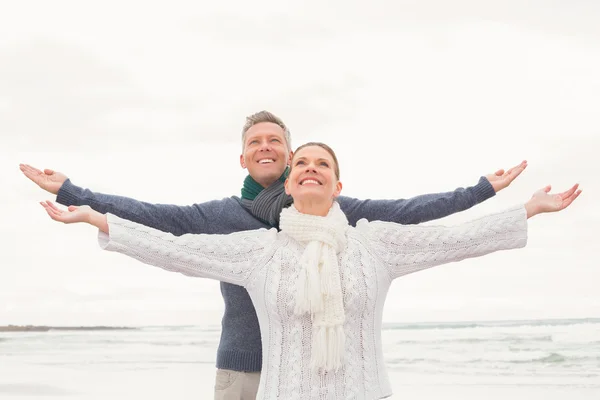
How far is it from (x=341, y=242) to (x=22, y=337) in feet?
55.1

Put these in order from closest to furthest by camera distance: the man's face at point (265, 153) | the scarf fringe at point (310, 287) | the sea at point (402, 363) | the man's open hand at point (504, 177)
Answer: the scarf fringe at point (310, 287), the man's open hand at point (504, 177), the man's face at point (265, 153), the sea at point (402, 363)

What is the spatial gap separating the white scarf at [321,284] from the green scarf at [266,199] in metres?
0.35

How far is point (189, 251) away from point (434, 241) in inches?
34.3

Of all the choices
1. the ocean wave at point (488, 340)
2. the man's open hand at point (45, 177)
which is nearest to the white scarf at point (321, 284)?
the man's open hand at point (45, 177)

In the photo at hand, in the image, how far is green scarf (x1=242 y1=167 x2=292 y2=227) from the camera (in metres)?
2.95

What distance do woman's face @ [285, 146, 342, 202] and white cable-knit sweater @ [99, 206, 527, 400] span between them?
0.64 ft

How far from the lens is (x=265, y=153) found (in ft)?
10.4

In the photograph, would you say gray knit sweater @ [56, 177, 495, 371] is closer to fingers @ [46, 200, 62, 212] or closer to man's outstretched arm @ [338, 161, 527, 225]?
man's outstretched arm @ [338, 161, 527, 225]

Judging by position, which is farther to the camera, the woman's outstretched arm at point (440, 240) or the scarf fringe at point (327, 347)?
the woman's outstretched arm at point (440, 240)

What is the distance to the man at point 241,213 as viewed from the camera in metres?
2.94

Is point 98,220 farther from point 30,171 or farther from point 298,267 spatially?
point 298,267

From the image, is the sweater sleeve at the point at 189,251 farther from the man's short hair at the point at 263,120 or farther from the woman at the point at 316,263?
the man's short hair at the point at 263,120

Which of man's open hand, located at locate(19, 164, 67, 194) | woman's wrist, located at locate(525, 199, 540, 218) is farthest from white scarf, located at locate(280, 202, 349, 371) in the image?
man's open hand, located at locate(19, 164, 67, 194)

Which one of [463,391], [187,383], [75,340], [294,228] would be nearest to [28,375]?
[187,383]
